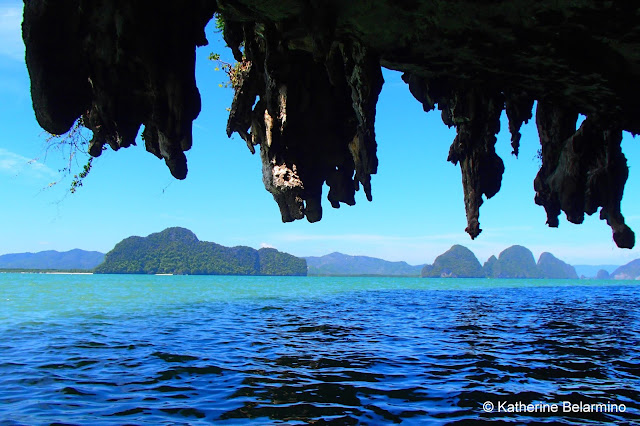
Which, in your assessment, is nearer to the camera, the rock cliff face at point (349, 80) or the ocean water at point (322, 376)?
the ocean water at point (322, 376)

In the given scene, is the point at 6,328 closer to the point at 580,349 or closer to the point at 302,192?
the point at 302,192

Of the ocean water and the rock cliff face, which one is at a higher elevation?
the rock cliff face

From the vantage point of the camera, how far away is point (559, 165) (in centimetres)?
1609

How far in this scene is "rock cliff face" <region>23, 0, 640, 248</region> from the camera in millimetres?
9602

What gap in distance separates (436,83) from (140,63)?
30.5 ft

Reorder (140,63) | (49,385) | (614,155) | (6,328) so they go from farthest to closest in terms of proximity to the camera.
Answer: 1. (614,155)
2. (6,328)
3. (140,63)
4. (49,385)

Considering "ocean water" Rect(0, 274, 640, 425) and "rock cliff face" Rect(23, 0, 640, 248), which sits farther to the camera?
"rock cliff face" Rect(23, 0, 640, 248)

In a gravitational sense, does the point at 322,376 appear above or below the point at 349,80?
below

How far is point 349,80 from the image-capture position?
12539 millimetres

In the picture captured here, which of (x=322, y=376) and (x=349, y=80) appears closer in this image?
(x=322, y=376)

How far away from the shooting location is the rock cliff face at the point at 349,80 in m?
9.60

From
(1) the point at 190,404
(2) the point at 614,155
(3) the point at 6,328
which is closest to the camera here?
(1) the point at 190,404

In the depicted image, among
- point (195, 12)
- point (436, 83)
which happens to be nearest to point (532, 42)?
point (436, 83)

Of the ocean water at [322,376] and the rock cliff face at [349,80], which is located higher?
the rock cliff face at [349,80]
